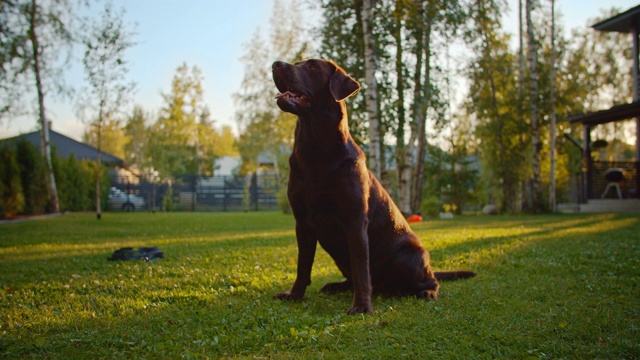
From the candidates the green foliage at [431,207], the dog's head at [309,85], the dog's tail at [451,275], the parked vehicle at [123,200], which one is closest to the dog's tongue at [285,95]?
the dog's head at [309,85]

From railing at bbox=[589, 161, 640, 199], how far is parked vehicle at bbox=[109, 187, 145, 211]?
29.9 metres

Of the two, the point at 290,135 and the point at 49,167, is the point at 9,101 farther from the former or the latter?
the point at 290,135

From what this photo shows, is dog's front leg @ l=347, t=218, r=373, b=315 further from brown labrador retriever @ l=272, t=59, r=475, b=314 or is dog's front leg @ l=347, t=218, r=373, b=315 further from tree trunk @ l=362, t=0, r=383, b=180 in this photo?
tree trunk @ l=362, t=0, r=383, b=180

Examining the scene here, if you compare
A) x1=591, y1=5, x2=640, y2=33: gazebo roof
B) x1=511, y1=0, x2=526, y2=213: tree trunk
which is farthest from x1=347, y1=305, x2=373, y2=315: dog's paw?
x1=591, y1=5, x2=640, y2=33: gazebo roof

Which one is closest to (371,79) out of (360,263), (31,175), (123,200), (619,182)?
(360,263)

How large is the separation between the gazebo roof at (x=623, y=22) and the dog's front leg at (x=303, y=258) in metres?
24.0

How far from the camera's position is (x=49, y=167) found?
20062 mm

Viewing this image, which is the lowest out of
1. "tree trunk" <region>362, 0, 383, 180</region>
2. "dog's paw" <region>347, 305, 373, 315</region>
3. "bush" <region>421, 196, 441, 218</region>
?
"dog's paw" <region>347, 305, 373, 315</region>

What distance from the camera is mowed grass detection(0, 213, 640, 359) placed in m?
2.89

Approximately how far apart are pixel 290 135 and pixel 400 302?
30854 millimetres

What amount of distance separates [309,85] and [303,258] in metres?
1.59

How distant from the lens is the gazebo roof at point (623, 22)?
2180 centimetres

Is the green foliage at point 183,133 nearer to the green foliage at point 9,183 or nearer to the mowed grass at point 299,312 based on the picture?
the green foliage at point 9,183

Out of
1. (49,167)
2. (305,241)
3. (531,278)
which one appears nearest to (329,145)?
(305,241)
